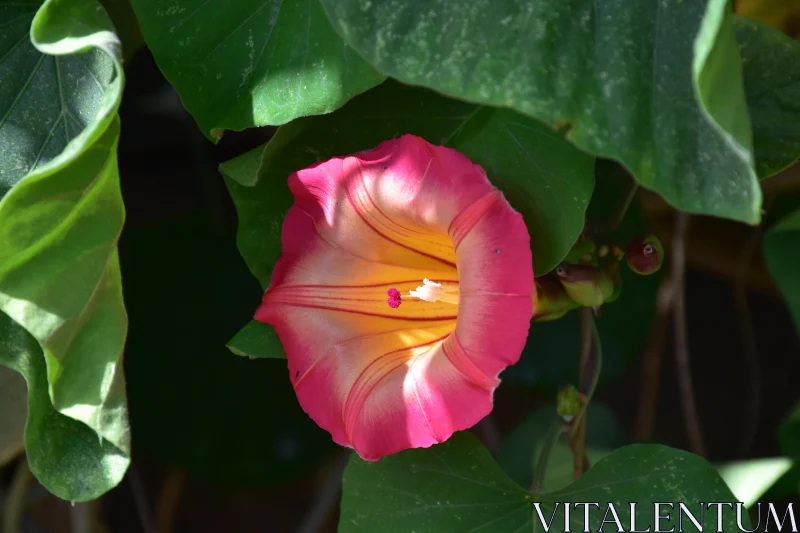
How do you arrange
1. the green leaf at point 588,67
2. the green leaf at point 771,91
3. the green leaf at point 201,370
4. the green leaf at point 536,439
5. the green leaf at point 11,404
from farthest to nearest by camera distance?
the green leaf at point 201,370
the green leaf at point 536,439
the green leaf at point 11,404
the green leaf at point 771,91
the green leaf at point 588,67

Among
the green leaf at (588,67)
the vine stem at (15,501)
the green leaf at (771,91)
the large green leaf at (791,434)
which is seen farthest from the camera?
the vine stem at (15,501)

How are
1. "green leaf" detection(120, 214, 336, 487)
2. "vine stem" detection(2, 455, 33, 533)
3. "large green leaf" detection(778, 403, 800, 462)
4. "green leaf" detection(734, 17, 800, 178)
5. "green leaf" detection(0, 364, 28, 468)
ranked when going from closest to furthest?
"green leaf" detection(734, 17, 800, 178), "green leaf" detection(0, 364, 28, 468), "large green leaf" detection(778, 403, 800, 462), "vine stem" detection(2, 455, 33, 533), "green leaf" detection(120, 214, 336, 487)

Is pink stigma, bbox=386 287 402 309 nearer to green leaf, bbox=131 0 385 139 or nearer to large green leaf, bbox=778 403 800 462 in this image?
green leaf, bbox=131 0 385 139

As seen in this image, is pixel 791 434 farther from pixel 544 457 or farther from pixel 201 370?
pixel 201 370

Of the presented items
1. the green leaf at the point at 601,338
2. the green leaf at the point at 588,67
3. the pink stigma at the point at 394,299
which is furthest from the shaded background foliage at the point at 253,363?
the green leaf at the point at 588,67

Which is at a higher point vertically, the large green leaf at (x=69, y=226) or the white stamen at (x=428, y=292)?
the large green leaf at (x=69, y=226)

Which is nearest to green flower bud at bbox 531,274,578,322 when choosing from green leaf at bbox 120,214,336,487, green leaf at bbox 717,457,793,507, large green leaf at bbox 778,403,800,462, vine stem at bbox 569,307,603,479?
vine stem at bbox 569,307,603,479

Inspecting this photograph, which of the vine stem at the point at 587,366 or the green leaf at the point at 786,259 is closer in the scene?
the vine stem at the point at 587,366

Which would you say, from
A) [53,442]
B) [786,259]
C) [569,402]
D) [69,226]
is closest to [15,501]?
[53,442]

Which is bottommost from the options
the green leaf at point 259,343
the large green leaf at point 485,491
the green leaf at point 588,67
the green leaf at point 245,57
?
the large green leaf at point 485,491

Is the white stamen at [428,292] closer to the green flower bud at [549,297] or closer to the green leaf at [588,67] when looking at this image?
the green flower bud at [549,297]
